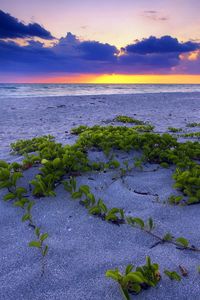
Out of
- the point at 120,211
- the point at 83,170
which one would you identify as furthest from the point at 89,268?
the point at 83,170

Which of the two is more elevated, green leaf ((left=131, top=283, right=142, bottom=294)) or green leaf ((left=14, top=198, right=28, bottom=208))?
green leaf ((left=14, top=198, right=28, bottom=208))

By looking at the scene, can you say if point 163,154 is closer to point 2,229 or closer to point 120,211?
point 120,211

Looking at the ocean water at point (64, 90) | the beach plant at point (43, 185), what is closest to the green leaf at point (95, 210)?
the beach plant at point (43, 185)

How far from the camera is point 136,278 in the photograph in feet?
6.82

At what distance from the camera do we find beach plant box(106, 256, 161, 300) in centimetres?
210

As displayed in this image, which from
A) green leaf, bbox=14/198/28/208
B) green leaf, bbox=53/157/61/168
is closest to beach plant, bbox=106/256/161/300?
green leaf, bbox=14/198/28/208

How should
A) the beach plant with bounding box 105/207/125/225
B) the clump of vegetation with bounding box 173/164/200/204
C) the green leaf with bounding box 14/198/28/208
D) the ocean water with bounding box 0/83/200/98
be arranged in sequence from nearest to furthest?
the beach plant with bounding box 105/207/125/225 < the green leaf with bounding box 14/198/28/208 < the clump of vegetation with bounding box 173/164/200/204 < the ocean water with bounding box 0/83/200/98

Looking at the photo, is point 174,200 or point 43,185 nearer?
point 174,200

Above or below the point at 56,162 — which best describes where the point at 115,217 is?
below

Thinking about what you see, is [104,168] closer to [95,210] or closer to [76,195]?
[76,195]

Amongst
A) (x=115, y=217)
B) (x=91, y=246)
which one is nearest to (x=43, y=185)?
(x=115, y=217)

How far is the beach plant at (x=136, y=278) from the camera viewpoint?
210cm

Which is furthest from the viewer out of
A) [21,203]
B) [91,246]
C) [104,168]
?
[104,168]

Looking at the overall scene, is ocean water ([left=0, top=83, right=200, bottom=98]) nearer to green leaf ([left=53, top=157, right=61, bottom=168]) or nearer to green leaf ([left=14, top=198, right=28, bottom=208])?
green leaf ([left=53, top=157, right=61, bottom=168])
